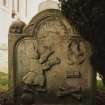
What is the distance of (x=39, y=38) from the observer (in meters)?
7.54

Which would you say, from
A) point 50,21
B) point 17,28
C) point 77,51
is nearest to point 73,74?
point 77,51

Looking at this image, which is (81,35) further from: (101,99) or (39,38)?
(101,99)

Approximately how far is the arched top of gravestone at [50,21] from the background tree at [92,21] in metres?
0.10

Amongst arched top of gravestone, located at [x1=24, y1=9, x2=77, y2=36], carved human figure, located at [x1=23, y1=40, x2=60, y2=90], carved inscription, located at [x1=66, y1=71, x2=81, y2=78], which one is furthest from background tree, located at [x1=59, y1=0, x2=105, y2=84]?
carved human figure, located at [x1=23, y1=40, x2=60, y2=90]

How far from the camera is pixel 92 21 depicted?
7.00 m

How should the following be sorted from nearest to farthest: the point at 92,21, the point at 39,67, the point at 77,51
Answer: the point at 92,21 < the point at 77,51 < the point at 39,67

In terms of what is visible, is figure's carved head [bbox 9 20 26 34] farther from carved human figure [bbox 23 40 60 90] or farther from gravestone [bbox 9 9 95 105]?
carved human figure [bbox 23 40 60 90]

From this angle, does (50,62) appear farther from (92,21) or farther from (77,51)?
(92,21)

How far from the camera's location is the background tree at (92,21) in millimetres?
6938

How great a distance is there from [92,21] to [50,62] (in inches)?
39.2

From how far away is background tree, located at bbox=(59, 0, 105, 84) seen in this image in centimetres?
694

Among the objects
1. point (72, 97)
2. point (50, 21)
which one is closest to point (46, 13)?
point (50, 21)

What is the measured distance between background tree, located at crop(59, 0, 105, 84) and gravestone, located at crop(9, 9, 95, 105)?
14 cm

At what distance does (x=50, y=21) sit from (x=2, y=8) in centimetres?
1144
